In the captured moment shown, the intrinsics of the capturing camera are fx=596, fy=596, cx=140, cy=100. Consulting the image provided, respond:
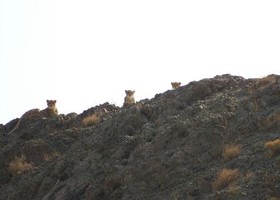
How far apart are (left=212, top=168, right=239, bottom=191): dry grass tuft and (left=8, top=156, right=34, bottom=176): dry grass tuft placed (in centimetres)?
878

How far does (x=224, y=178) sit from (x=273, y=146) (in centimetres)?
180

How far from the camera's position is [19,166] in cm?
2253

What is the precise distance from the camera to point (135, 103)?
24594 millimetres

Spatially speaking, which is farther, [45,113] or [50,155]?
[45,113]

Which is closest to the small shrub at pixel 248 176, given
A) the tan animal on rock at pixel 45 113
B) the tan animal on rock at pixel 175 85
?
the tan animal on rock at pixel 175 85

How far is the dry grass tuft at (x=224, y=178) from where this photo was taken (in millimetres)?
15880

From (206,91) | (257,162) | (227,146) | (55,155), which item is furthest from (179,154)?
(55,155)

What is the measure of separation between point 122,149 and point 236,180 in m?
5.42

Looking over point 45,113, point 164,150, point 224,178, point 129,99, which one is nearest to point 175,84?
point 129,99

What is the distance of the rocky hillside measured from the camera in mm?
16516

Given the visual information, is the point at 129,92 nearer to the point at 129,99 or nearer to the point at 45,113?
the point at 129,99

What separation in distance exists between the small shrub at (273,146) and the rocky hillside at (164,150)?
0.03 metres

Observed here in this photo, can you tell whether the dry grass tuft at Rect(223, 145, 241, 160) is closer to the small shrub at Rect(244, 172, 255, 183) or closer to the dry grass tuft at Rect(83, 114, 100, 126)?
the small shrub at Rect(244, 172, 255, 183)

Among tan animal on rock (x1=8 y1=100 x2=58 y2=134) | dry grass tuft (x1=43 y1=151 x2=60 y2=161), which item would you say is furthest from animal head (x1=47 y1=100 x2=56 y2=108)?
dry grass tuft (x1=43 y1=151 x2=60 y2=161)
